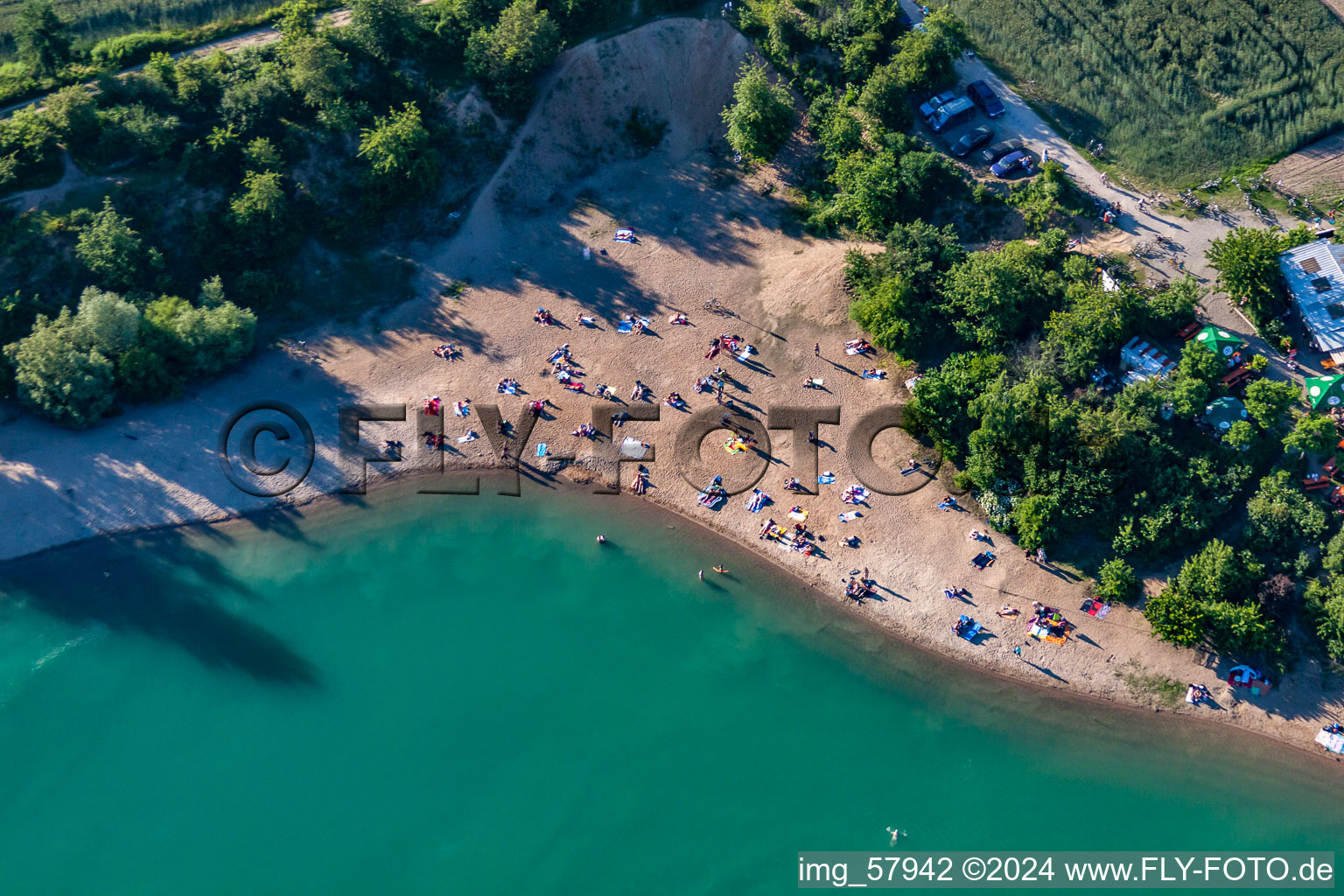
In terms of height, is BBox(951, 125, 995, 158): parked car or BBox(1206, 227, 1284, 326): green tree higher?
BBox(951, 125, 995, 158): parked car

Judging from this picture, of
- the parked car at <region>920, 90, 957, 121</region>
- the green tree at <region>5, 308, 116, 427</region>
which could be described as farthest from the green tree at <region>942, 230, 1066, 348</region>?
the green tree at <region>5, 308, 116, 427</region>

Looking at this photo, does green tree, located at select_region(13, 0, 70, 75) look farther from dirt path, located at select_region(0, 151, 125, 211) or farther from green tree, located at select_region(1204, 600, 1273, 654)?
green tree, located at select_region(1204, 600, 1273, 654)

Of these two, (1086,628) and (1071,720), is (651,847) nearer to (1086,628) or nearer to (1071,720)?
(1071,720)

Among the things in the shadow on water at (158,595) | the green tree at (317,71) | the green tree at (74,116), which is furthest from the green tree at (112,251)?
the shadow on water at (158,595)

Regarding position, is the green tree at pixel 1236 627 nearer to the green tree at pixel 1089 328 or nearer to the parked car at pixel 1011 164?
the green tree at pixel 1089 328

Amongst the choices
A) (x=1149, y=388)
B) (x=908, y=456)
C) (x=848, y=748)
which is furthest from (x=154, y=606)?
(x=1149, y=388)

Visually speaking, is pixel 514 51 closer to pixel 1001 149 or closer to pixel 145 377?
pixel 145 377
